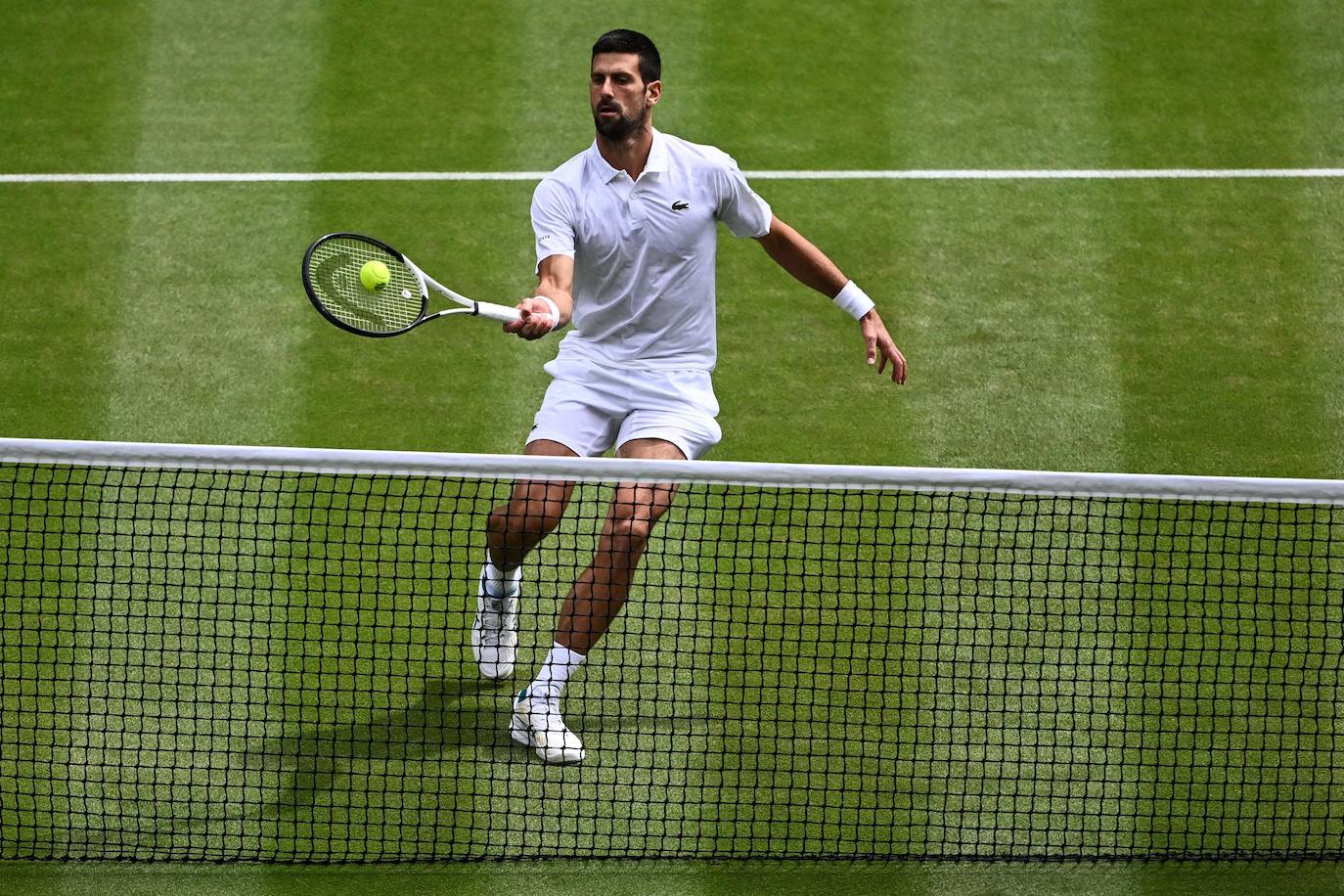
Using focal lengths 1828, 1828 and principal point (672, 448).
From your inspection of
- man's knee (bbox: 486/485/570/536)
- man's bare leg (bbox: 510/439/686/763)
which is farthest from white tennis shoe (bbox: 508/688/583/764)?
man's knee (bbox: 486/485/570/536)

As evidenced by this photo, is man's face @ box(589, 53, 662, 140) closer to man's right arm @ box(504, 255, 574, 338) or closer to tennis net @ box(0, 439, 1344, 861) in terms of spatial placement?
man's right arm @ box(504, 255, 574, 338)

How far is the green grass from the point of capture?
7.66m

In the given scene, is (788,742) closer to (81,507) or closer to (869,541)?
(869,541)

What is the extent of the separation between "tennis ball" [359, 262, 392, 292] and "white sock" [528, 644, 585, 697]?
1.52 meters

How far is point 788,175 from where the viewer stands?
34.5 ft

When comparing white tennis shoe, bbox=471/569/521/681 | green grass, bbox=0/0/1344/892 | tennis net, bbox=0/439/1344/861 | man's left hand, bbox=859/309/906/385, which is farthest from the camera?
green grass, bbox=0/0/1344/892

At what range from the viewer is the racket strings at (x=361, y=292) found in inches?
275

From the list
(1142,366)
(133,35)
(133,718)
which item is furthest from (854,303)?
(133,35)

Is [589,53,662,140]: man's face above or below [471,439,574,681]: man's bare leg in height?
above

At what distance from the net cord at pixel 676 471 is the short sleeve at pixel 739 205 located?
1519 millimetres

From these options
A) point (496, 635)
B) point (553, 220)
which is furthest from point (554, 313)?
point (496, 635)

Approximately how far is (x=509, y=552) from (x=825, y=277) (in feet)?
5.66

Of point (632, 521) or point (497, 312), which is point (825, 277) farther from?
point (497, 312)

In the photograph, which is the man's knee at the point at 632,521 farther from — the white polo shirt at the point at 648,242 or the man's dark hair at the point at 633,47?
the man's dark hair at the point at 633,47
